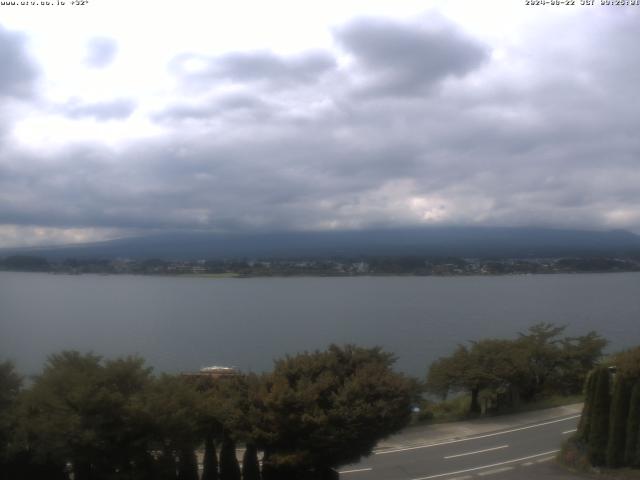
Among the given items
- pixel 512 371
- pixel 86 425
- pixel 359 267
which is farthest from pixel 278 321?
pixel 359 267

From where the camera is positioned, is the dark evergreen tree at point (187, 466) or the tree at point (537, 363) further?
the tree at point (537, 363)

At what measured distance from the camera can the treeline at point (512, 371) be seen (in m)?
27.3

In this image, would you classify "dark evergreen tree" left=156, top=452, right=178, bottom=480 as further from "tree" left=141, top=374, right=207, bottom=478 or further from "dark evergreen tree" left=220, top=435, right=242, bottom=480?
"dark evergreen tree" left=220, top=435, right=242, bottom=480

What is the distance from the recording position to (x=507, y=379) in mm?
27484

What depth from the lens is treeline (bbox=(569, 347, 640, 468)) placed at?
13.8 m

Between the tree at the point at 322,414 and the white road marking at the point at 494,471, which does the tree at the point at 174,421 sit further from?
the white road marking at the point at 494,471

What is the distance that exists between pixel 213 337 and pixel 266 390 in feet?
156

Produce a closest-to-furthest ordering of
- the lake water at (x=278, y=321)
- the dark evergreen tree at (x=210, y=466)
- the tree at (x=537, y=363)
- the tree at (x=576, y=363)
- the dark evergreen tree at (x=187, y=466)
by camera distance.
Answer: the dark evergreen tree at (x=187, y=466) → the dark evergreen tree at (x=210, y=466) → the tree at (x=537, y=363) → the tree at (x=576, y=363) → the lake water at (x=278, y=321)

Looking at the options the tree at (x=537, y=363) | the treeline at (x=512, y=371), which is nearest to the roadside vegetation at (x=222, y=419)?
the treeline at (x=512, y=371)

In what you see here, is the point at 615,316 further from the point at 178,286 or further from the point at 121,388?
the point at 178,286

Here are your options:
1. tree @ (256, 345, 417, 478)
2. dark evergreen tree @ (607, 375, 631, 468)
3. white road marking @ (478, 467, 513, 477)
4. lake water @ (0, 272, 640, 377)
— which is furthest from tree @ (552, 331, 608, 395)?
tree @ (256, 345, 417, 478)

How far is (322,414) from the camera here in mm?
13320

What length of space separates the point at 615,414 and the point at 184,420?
8.51 m

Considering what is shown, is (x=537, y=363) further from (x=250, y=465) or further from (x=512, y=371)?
(x=250, y=465)
